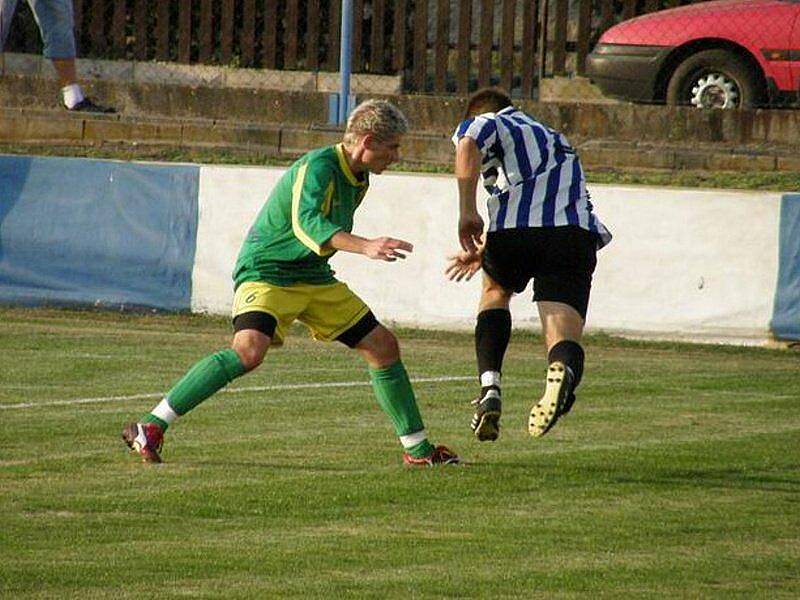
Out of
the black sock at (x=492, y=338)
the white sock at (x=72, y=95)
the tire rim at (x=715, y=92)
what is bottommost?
the black sock at (x=492, y=338)

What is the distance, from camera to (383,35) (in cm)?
2009

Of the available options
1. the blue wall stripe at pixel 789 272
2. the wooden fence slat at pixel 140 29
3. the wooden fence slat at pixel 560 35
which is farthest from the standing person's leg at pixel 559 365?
the wooden fence slat at pixel 140 29

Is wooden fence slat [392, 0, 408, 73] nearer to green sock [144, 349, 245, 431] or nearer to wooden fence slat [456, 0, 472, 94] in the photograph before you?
wooden fence slat [456, 0, 472, 94]

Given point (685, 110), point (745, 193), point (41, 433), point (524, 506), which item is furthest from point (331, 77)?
point (524, 506)

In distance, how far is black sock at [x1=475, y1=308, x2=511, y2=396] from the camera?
9.27 meters

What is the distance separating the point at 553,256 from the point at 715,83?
9.79 m

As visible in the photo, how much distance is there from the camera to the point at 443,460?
29.8ft

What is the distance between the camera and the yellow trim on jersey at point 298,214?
27.9 ft

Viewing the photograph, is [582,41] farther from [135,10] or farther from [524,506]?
[524,506]

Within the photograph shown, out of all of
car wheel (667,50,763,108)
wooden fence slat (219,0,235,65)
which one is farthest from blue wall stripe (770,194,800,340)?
wooden fence slat (219,0,235,65)

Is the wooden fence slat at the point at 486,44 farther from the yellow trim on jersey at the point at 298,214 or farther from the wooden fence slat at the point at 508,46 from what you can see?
the yellow trim on jersey at the point at 298,214

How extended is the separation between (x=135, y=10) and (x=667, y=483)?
13524mm

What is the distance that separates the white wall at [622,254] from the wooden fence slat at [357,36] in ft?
14.7

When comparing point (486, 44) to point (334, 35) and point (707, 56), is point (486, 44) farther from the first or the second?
point (707, 56)
